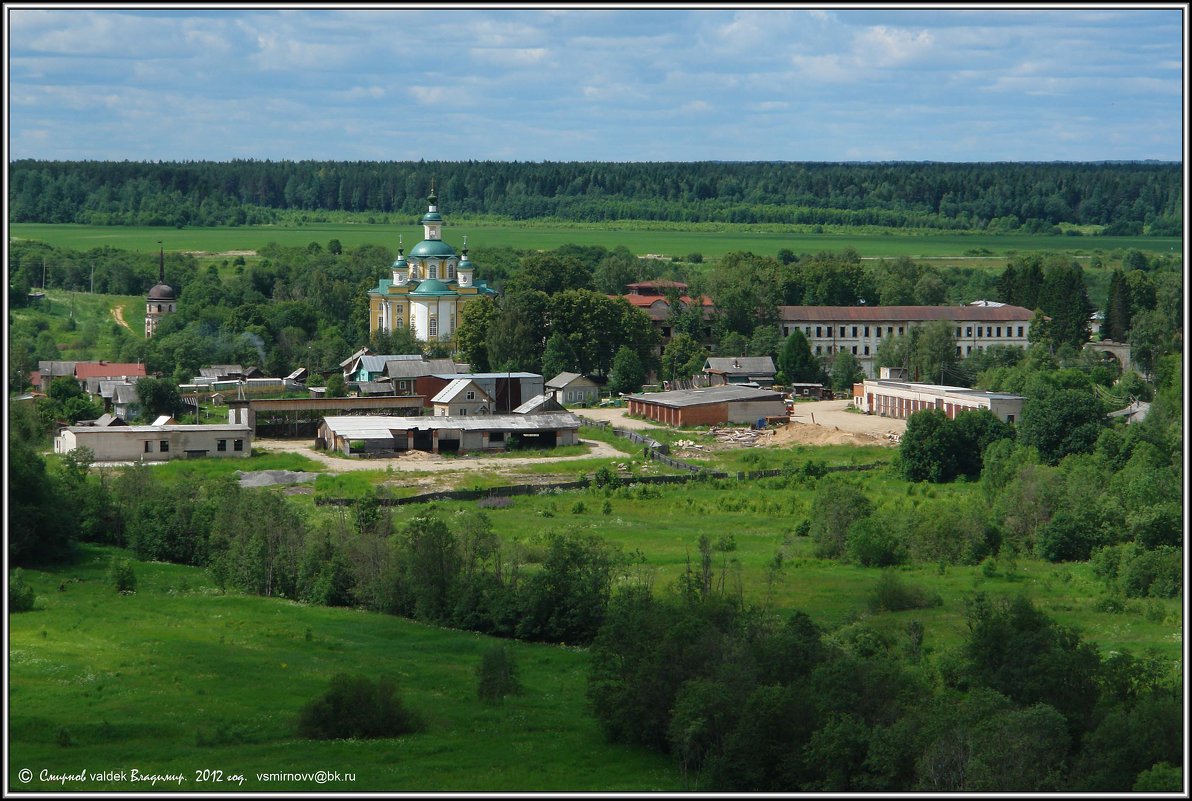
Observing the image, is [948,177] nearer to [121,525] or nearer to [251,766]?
[121,525]

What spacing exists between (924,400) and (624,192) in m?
122

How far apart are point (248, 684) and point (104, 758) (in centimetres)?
345

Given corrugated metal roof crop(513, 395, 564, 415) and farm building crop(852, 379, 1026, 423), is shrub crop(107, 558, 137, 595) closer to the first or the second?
corrugated metal roof crop(513, 395, 564, 415)

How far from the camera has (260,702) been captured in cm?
2038

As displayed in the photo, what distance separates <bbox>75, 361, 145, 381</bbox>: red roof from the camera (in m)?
52.0

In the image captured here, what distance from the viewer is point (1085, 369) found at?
5519cm

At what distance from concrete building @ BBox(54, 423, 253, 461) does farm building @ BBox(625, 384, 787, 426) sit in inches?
529

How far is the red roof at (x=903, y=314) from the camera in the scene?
62812 mm

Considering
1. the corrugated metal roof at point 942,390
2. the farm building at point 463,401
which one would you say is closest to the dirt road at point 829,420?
the corrugated metal roof at point 942,390

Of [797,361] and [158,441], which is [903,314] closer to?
[797,361]

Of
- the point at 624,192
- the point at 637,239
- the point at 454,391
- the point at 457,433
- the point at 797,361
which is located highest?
the point at 624,192

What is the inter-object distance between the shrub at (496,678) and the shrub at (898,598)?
7.06 meters

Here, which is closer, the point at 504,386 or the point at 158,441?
the point at 158,441

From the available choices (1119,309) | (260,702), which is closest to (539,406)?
(260,702)
